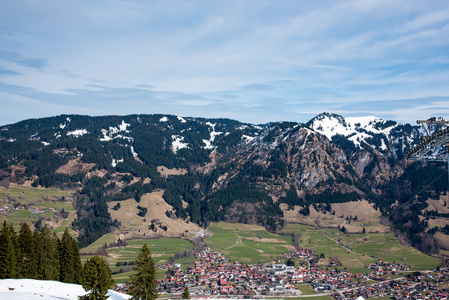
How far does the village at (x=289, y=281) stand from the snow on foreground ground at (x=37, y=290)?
45.8 metres

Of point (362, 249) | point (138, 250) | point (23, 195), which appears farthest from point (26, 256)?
point (23, 195)

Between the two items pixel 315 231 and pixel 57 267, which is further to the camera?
pixel 315 231

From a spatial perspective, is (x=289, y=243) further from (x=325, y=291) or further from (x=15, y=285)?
(x=15, y=285)

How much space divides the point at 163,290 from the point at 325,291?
47939 millimetres

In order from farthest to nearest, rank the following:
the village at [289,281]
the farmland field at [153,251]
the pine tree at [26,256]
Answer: the farmland field at [153,251]
the village at [289,281]
the pine tree at [26,256]

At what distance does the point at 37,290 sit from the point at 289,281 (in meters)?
82.0

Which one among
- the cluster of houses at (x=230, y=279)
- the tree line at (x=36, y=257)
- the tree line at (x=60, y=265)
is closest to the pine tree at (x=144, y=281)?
the tree line at (x=60, y=265)

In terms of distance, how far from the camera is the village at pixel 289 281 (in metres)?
94.1

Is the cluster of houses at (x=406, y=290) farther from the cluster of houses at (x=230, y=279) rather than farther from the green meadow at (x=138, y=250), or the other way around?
the green meadow at (x=138, y=250)

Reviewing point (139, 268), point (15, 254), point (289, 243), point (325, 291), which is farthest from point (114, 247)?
point (139, 268)

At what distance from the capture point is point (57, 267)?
2285 inches

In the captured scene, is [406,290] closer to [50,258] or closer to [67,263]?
[67,263]

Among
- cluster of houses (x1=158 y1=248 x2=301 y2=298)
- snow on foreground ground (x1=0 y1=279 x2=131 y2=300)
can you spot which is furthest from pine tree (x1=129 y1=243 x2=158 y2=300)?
cluster of houses (x1=158 y1=248 x2=301 y2=298)

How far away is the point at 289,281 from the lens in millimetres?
106250
